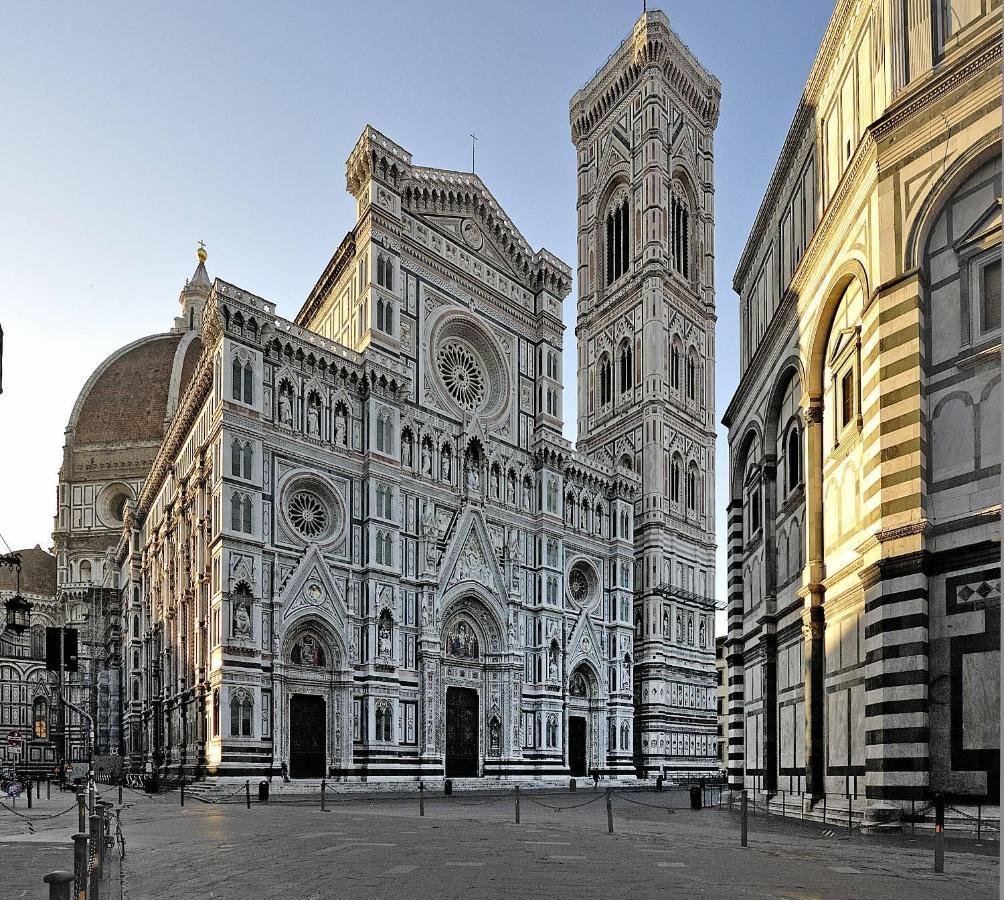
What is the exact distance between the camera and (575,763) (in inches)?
2393

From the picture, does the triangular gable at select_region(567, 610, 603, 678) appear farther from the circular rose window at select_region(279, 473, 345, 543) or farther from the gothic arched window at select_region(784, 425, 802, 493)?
the gothic arched window at select_region(784, 425, 802, 493)

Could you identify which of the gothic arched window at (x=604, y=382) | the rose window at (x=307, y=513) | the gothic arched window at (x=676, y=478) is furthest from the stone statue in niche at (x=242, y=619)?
the gothic arched window at (x=604, y=382)

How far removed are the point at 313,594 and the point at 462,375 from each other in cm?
1735

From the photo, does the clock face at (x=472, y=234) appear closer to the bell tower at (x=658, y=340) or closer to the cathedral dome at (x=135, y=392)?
the bell tower at (x=658, y=340)

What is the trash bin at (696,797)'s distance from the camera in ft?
105

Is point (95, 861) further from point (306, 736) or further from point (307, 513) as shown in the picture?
point (307, 513)

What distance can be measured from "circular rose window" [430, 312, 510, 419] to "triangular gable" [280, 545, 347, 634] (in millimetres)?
13805

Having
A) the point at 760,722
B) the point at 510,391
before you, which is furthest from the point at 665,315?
the point at 760,722

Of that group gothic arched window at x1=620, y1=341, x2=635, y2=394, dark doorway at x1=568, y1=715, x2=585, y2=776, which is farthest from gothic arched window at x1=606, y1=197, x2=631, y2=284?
dark doorway at x1=568, y1=715, x2=585, y2=776

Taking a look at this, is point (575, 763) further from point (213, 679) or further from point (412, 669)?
point (213, 679)

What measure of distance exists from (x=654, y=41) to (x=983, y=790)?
71.7 m

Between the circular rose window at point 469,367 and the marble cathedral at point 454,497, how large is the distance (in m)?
0.16

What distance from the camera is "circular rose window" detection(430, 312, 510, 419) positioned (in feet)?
189

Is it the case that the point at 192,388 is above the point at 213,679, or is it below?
above
